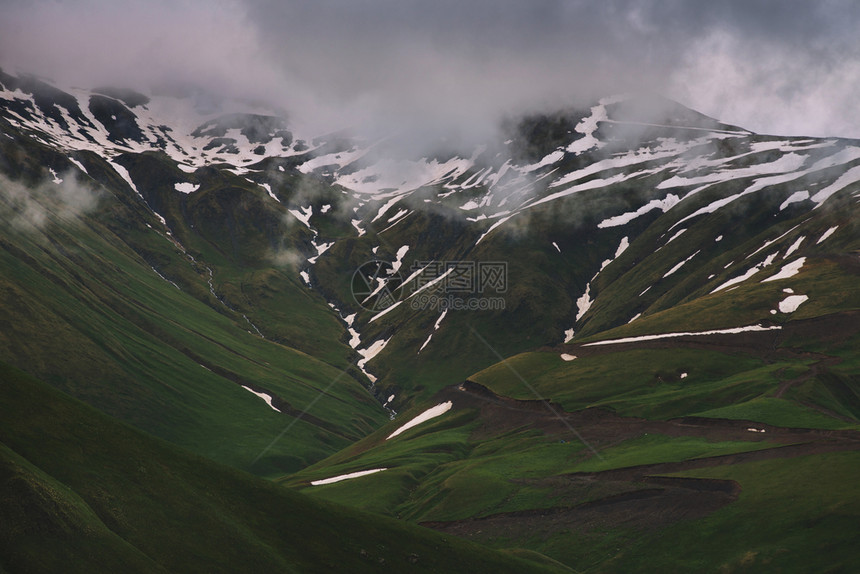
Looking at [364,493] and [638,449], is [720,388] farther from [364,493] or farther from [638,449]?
[364,493]

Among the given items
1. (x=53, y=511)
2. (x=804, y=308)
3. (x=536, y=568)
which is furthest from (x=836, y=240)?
(x=53, y=511)

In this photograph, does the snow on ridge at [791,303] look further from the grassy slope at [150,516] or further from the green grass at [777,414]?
the grassy slope at [150,516]

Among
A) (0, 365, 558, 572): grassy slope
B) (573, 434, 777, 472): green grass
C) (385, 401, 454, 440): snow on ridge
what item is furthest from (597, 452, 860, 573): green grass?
(385, 401, 454, 440): snow on ridge

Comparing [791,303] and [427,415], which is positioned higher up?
[791,303]

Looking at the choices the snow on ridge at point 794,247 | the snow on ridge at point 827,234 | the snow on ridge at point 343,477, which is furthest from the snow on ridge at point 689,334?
the snow on ridge at point 794,247

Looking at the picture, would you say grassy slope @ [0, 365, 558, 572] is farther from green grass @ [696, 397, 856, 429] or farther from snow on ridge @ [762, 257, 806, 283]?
snow on ridge @ [762, 257, 806, 283]

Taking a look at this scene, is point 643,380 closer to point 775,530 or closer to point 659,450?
point 659,450

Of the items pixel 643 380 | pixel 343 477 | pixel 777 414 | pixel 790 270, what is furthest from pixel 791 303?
pixel 343 477
